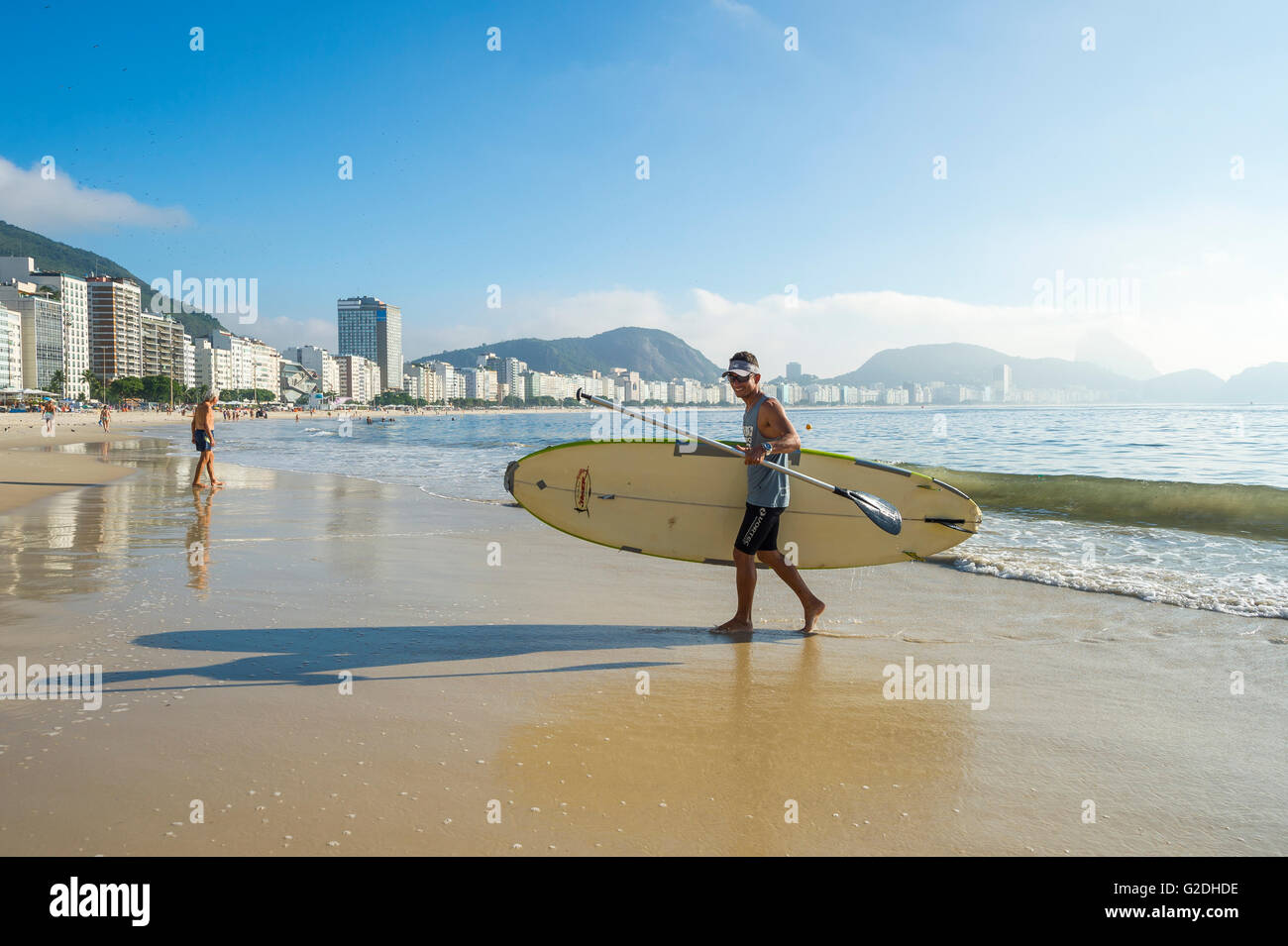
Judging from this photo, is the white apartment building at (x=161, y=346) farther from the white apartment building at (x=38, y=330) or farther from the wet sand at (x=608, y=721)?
the wet sand at (x=608, y=721)

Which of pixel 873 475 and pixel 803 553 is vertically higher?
pixel 873 475

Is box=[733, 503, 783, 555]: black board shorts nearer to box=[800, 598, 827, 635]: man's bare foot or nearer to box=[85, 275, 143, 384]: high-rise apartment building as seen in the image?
box=[800, 598, 827, 635]: man's bare foot

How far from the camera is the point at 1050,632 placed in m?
5.62

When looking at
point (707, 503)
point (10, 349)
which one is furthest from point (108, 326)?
point (707, 503)

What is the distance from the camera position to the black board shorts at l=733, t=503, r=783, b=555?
210 inches

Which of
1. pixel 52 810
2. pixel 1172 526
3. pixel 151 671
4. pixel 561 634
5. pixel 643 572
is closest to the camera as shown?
pixel 52 810

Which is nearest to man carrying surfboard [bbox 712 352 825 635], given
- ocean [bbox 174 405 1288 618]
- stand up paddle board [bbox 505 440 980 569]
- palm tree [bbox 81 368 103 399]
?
stand up paddle board [bbox 505 440 980 569]

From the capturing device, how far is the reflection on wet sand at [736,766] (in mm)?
2705

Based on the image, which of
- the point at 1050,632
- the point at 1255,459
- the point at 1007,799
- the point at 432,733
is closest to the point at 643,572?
the point at 1050,632

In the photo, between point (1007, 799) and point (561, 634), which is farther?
point (561, 634)

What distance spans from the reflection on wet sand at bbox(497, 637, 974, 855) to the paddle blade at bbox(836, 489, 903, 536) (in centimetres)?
155
